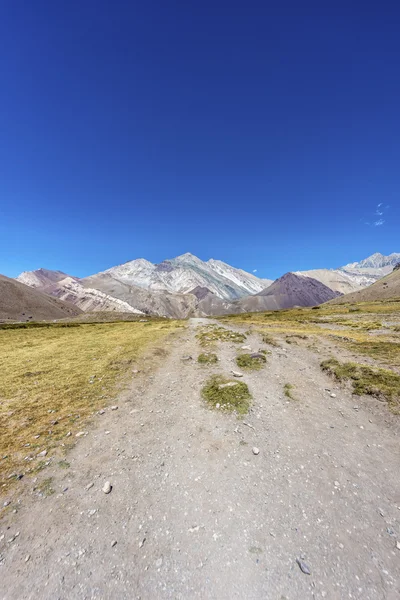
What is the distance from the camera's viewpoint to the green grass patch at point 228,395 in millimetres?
14344

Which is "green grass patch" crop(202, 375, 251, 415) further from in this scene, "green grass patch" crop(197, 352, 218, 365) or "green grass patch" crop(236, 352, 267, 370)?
"green grass patch" crop(197, 352, 218, 365)

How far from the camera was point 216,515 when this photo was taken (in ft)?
24.6

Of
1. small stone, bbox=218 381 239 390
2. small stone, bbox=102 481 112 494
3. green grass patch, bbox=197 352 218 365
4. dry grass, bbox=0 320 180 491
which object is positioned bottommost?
small stone, bbox=102 481 112 494

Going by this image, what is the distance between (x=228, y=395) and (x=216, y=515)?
830 centimetres

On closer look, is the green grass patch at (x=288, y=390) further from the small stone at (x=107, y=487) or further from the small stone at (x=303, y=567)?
the small stone at (x=107, y=487)

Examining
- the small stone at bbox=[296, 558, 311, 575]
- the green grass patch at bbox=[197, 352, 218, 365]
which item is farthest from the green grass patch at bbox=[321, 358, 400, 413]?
the small stone at bbox=[296, 558, 311, 575]

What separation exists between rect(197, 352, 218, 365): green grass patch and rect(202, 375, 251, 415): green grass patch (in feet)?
17.0

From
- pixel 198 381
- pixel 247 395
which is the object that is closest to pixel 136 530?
pixel 247 395

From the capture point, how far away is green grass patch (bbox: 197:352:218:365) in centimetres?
2372

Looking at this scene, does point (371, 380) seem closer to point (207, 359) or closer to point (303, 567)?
point (207, 359)

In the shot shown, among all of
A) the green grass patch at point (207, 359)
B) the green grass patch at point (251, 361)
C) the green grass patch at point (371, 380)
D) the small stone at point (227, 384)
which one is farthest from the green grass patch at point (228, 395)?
the green grass patch at point (371, 380)

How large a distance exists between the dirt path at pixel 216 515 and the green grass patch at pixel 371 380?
2.47 metres

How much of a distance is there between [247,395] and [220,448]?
5.45m

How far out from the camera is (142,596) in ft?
18.3
